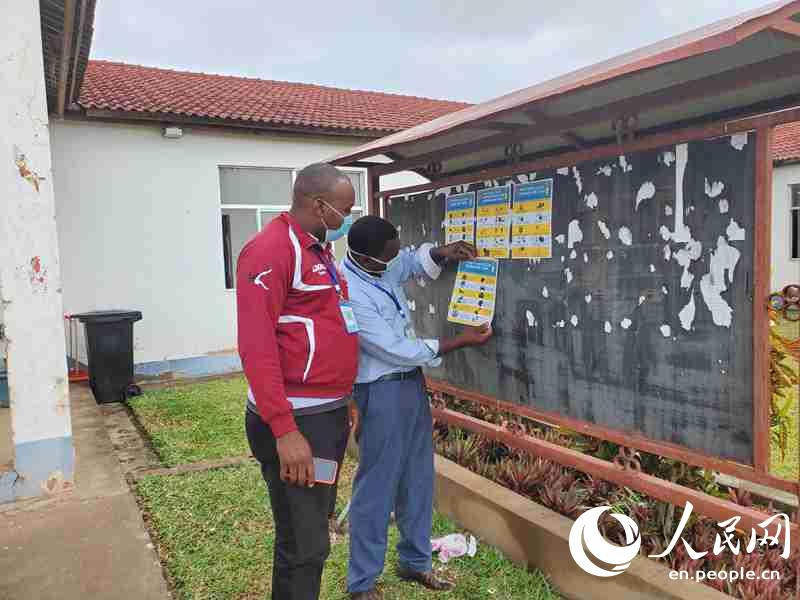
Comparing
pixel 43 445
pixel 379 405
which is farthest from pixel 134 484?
pixel 379 405

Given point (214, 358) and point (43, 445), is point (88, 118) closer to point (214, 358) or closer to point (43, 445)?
point (214, 358)

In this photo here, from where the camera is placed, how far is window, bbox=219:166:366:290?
8.88 m

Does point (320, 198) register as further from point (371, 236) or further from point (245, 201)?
point (245, 201)

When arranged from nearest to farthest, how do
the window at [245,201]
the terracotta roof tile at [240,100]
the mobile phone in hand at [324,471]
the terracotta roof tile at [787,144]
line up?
the mobile phone in hand at [324,471] → the terracotta roof tile at [240,100] → the window at [245,201] → the terracotta roof tile at [787,144]

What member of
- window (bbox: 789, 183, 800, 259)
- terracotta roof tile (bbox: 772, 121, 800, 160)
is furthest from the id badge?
window (bbox: 789, 183, 800, 259)

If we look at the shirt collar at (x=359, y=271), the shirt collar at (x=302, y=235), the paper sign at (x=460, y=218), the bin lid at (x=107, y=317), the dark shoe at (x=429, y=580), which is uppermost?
the paper sign at (x=460, y=218)

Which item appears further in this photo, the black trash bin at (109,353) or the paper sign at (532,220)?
the black trash bin at (109,353)

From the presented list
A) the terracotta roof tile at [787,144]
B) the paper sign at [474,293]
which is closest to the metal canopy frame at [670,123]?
the paper sign at [474,293]

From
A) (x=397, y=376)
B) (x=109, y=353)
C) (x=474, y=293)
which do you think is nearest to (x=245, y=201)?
(x=109, y=353)

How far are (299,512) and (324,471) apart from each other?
6.3 inches

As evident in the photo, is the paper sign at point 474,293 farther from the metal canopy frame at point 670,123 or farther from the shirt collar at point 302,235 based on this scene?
the shirt collar at point 302,235

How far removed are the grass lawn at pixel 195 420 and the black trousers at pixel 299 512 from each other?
2.83m

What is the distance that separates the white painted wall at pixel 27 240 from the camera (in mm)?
3953

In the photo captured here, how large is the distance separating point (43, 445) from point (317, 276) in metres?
3.11
